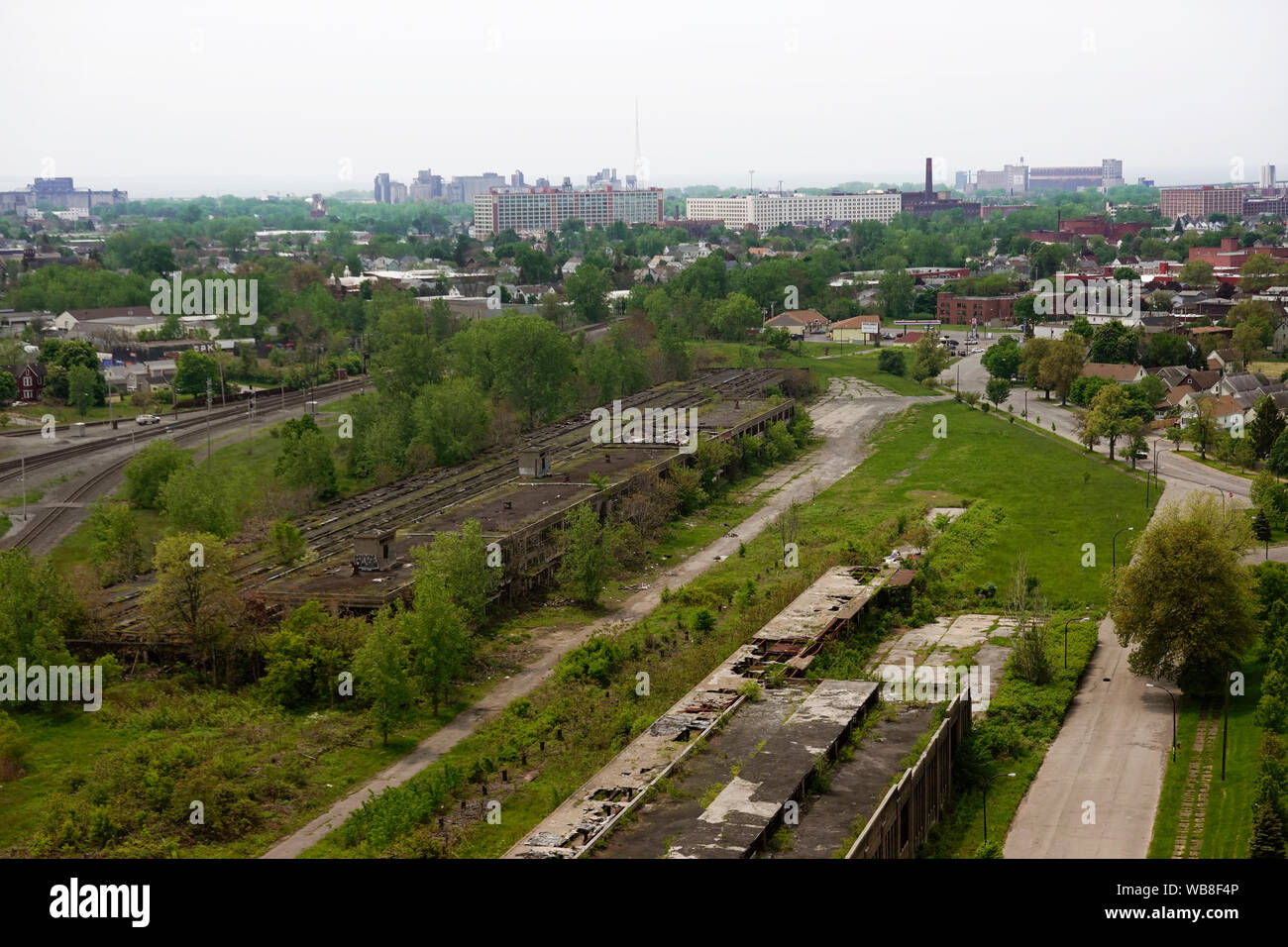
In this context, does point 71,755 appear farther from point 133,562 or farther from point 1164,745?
point 1164,745

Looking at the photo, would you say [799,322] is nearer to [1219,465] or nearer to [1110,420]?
[1110,420]

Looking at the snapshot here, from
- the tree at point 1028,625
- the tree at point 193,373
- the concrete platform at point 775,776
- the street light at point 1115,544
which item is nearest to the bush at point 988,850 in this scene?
the concrete platform at point 775,776

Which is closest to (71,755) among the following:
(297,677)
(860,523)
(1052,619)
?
(297,677)

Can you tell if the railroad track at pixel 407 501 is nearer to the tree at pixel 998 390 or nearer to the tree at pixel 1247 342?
the tree at pixel 998 390

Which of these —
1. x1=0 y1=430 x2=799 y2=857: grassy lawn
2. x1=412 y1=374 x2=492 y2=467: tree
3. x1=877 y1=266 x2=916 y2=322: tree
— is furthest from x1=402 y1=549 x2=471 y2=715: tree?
x1=877 y1=266 x2=916 y2=322: tree

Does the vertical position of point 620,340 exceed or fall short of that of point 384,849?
it exceeds it

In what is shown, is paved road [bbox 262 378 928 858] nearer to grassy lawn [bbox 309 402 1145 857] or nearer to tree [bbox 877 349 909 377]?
grassy lawn [bbox 309 402 1145 857]
